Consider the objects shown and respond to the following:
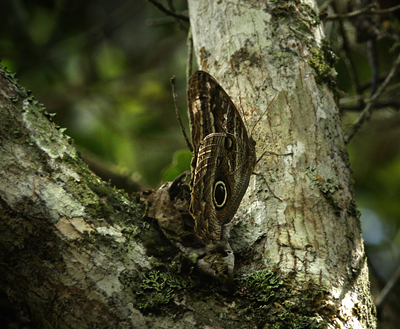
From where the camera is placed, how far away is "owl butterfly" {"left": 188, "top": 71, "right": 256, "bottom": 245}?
6.43ft

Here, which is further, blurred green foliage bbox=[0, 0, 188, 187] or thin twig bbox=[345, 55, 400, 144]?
blurred green foliage bbox=[0, 0, 188, 187]

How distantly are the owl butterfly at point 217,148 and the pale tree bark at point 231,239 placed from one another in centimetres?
7

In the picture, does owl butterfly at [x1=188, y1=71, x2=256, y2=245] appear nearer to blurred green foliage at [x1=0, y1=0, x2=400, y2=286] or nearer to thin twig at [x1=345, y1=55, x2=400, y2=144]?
thin twig at [x1=345, y1=55, x2=400, y2=144]

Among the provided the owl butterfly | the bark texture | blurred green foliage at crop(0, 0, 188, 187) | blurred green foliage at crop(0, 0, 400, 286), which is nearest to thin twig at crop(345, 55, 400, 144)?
the bark texture

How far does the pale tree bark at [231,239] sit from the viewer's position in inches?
56.3

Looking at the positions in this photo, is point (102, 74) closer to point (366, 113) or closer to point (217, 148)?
point (366, 113)

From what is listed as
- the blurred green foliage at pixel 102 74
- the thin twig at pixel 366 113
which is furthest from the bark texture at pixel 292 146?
the blurred green foliage at pixel 102 74

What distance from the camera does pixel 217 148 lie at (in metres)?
2.11

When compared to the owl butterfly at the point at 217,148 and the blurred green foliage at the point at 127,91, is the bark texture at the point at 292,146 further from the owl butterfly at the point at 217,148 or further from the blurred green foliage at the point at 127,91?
the blurred green foliage at the point at 127,91

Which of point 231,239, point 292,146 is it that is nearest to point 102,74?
point 292,146

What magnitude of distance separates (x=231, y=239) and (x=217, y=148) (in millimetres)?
530

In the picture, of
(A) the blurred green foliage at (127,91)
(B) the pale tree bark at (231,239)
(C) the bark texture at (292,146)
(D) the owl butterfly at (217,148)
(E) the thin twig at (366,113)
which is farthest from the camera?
(A) the blurred green foliage at (127,91)

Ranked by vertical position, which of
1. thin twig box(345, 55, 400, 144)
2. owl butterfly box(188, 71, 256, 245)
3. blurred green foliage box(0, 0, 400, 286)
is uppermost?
blurred green foliage box(0, 0, 400, 286)

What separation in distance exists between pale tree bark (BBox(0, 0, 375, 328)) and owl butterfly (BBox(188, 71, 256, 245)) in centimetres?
7
